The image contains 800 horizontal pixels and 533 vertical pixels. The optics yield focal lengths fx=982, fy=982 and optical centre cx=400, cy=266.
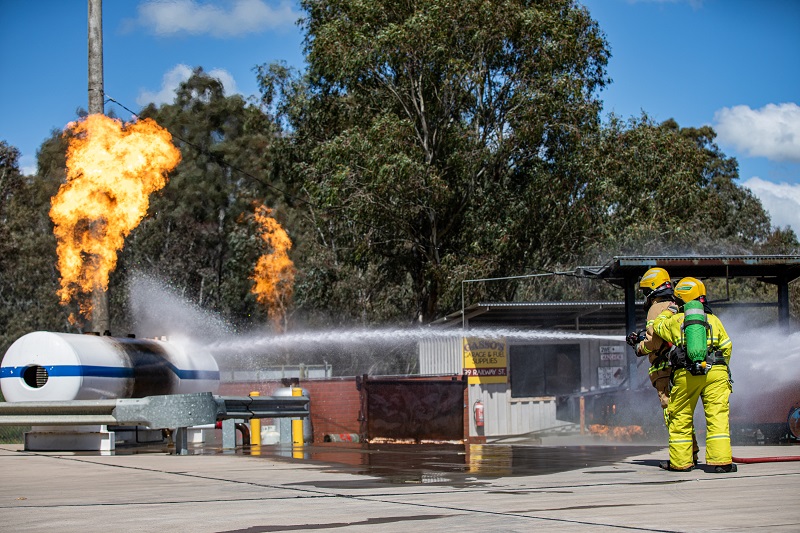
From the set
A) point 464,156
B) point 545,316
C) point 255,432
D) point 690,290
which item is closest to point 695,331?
point 690,290

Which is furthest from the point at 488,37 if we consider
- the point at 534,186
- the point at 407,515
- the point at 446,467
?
the point at 407,515

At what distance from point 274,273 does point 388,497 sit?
44055 mm

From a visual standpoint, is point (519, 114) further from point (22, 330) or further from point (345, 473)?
point (22, 330)

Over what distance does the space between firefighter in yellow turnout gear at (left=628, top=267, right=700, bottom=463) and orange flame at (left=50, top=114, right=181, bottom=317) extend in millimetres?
11350

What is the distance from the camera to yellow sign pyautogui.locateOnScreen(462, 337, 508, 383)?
22562 millimetres

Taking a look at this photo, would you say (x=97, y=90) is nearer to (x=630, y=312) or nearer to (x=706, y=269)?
(x=630, y=312)

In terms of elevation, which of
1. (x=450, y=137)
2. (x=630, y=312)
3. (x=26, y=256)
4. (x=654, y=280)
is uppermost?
(x=450, y=137)

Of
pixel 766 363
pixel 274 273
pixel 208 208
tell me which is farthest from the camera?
pixel 208 208

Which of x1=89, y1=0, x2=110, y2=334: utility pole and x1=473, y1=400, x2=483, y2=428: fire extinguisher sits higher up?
x1=89, y1=0, x2=110, y2=334: utility pole

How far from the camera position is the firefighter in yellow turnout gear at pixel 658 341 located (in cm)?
1036

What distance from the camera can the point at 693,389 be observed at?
9.96 meters

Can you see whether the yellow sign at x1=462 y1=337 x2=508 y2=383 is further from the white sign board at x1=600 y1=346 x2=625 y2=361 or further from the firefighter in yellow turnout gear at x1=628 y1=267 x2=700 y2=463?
the firefighter in yellow turnout gear at x1=628 y1=267 x2=700 y2=463

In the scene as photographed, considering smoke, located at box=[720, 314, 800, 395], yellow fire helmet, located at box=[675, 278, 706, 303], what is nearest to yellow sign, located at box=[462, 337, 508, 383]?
smoke, located at box=[720, 314, 800, 395]

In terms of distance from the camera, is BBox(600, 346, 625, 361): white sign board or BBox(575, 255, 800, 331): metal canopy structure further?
BBox(600, 346, 625, 361): white sign board
